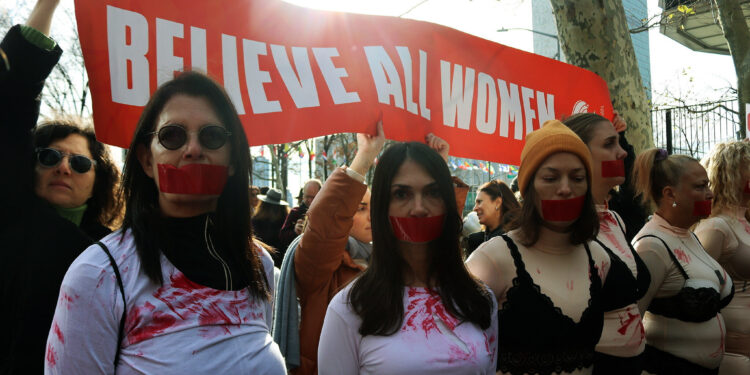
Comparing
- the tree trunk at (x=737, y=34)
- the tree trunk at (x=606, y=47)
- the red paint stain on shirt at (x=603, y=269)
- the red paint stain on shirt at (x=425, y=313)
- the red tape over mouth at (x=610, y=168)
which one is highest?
the tree trunk at (x=737, y=34)

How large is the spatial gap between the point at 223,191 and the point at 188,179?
0.65ft

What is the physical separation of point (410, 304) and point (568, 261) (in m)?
0.84

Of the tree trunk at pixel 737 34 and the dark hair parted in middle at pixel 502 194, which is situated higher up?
the tree trunk at pixel 737 34

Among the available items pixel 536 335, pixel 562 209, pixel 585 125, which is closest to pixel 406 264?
pixel 536 335

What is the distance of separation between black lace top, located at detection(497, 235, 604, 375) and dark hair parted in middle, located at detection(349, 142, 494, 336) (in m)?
0.22

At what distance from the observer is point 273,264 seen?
1.91 m

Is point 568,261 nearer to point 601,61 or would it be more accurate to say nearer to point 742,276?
point 742,276

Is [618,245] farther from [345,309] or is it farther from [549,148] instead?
[345,309]

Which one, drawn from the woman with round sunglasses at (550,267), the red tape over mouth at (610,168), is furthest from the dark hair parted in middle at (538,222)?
the red tape over mouth at (610,168)

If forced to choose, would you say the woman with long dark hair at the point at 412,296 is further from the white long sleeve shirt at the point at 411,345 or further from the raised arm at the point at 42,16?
the raised arm at the point at 42,16

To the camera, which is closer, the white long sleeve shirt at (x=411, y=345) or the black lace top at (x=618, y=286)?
the white long sleeve shirt at (x=411, y=345)

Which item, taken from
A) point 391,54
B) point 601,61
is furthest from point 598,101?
point 391,54

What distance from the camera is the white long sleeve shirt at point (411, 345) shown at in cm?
182

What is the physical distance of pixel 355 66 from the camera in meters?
3.34
